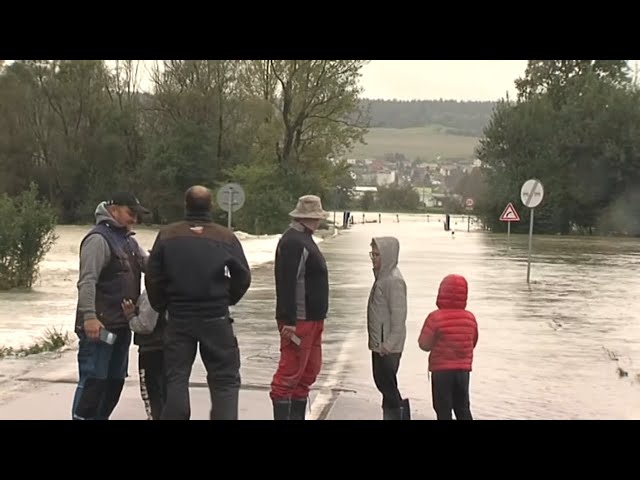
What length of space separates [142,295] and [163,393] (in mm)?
767

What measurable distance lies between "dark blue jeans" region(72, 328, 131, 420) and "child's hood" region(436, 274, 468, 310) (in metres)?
2.33

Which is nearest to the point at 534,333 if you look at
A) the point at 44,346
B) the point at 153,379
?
the point at 44,346

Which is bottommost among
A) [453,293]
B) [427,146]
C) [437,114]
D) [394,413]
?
[394,413]

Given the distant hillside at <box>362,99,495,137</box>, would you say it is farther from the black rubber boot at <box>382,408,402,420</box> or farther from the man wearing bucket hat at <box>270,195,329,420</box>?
the man wearing bucket hat at <box>270,195,329,420</box>

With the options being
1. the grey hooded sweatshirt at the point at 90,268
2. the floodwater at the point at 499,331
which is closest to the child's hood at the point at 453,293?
the floodwater at the point at 499,331

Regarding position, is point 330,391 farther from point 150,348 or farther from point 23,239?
point 23,239

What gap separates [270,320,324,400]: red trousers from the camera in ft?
23.1

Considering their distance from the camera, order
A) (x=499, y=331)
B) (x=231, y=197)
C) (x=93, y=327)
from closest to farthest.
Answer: (x=93, y=327)
(x=499, y=331)
(x=231, y=197)

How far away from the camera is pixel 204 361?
6.32 meters

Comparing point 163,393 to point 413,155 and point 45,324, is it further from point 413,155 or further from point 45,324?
point 413,155

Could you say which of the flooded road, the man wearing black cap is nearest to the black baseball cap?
the man wearing black cap

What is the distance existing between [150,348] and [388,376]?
1.87 meters

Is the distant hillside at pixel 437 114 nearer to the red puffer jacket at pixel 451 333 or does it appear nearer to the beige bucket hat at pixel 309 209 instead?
the beige bucket hat at pixel 309 209
